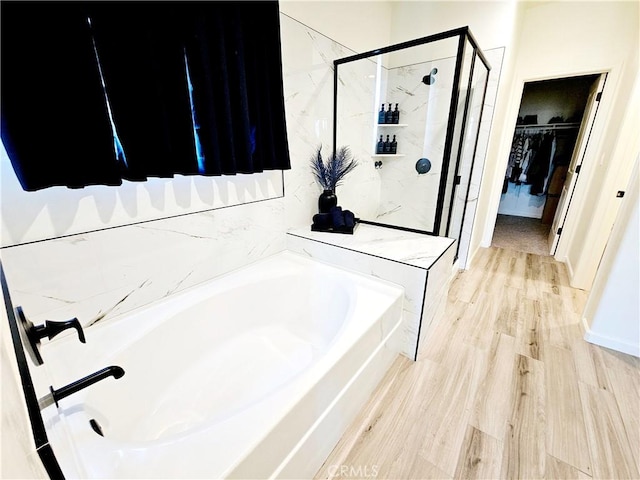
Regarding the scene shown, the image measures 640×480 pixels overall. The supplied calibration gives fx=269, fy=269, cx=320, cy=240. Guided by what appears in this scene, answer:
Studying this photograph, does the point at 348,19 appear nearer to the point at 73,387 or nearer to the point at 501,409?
the point at 73,387

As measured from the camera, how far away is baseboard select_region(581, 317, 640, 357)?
5.80 ft

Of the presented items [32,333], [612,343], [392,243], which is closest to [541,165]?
[612,343]

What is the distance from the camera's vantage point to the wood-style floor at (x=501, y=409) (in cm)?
116

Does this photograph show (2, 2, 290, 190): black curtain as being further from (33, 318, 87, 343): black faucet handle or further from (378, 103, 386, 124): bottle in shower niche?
(378, 103, 386, 124): bottle in shower niche

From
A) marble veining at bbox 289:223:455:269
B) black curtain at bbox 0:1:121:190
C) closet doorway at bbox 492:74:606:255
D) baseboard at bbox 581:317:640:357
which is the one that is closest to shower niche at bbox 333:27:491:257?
marble veining at bbox 289:223:455:269

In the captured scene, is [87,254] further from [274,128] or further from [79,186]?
[274,128]

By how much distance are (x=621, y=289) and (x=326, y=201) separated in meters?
2.04

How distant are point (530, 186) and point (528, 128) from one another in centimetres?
105

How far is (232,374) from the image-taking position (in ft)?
4.73

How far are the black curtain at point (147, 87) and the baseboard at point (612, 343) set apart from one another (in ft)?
8.26

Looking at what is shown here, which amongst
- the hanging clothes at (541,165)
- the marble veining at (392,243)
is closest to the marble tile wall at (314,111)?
the marble veining at (392,243)

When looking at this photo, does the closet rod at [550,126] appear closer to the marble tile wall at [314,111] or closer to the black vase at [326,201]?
the marble tile wall at [314,111]

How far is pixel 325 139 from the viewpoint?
7.51 ft

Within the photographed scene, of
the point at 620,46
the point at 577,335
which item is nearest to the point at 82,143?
the point at 577,335
